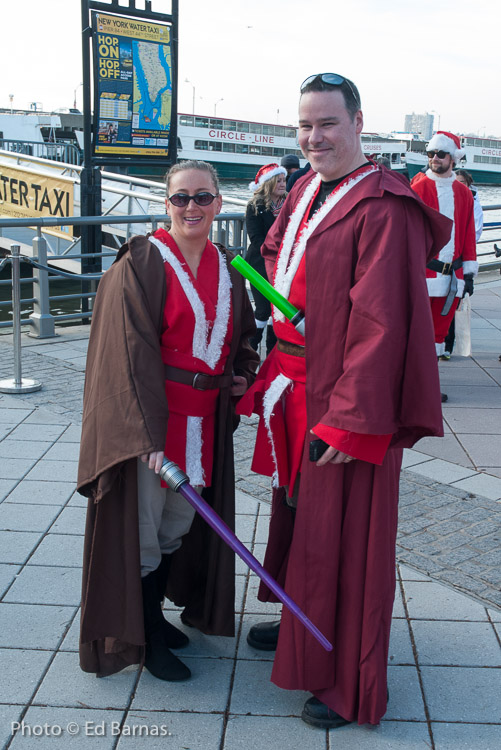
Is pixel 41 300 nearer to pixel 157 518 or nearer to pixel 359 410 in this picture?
pixel 157 518

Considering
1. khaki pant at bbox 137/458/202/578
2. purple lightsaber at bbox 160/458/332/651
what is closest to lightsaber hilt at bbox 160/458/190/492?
purple lightsaber at bbox 160/458/332/651

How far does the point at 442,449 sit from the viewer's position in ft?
17.0

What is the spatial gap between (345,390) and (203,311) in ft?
1.99

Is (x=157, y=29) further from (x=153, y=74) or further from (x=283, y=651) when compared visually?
(x=283, y=651)

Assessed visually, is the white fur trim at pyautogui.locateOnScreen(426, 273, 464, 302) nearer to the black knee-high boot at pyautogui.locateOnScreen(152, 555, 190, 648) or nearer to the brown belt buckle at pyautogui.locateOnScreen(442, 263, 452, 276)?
the brown belt buckle at pyautogui.locateOnScreen(442, 263, 452, 276)

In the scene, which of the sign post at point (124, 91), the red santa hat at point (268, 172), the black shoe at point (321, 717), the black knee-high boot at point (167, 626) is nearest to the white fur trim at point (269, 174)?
the red santa hat at point (268, 172)

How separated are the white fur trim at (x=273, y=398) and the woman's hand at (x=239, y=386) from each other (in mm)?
168

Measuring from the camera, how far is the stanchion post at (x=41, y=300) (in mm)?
7746

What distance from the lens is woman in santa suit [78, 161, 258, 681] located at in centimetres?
246

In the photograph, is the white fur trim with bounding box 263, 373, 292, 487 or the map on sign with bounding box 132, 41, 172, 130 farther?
the map on sign with bounding box 132, 41, 172, 130

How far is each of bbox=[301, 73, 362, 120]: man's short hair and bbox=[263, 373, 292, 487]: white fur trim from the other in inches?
33.9

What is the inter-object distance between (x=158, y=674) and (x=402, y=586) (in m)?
1.17

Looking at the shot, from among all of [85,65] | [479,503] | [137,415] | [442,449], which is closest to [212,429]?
[137,415]

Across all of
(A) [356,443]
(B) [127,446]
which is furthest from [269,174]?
(A) [356,443]
